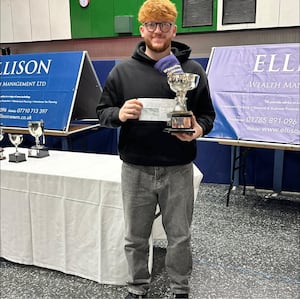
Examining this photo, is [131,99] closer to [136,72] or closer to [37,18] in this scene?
[136,72]

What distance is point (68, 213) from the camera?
6.05ft

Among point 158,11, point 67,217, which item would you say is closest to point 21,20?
point 67,217

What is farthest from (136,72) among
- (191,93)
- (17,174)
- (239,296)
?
(239,296)

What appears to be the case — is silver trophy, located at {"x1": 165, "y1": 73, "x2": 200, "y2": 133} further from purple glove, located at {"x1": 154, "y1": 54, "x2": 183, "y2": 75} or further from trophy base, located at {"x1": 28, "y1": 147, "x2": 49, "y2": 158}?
trophy base, located at {"x1": 28, "y1": 147, "x2": 49, "y2": 158}

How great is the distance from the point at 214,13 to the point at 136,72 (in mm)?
2635

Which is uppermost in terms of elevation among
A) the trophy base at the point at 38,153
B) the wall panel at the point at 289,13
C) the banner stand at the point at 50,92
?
the wall panel at the point at 289,13

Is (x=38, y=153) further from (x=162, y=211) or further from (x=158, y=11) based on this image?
(x=158, y=11)

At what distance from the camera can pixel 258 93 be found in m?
3.01

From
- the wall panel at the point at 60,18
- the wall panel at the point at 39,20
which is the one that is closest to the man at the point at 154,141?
the wall panel at the point at 60,18

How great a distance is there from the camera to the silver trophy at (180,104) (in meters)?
1.36

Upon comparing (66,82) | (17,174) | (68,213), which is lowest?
(68,213)

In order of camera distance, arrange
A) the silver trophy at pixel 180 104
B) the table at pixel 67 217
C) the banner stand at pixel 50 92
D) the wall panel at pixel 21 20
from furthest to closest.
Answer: the wall panel at pixel 21 20
the banner stand at pixel 50 92
the table at pixel 67 217
the silver trophy at pixel 180 104

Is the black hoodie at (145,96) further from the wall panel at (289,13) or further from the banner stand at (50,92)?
the wall panel at (289,13)

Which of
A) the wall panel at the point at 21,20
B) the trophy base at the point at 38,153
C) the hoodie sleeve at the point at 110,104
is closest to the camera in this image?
the hoodie sleeve at the point at 110,104
